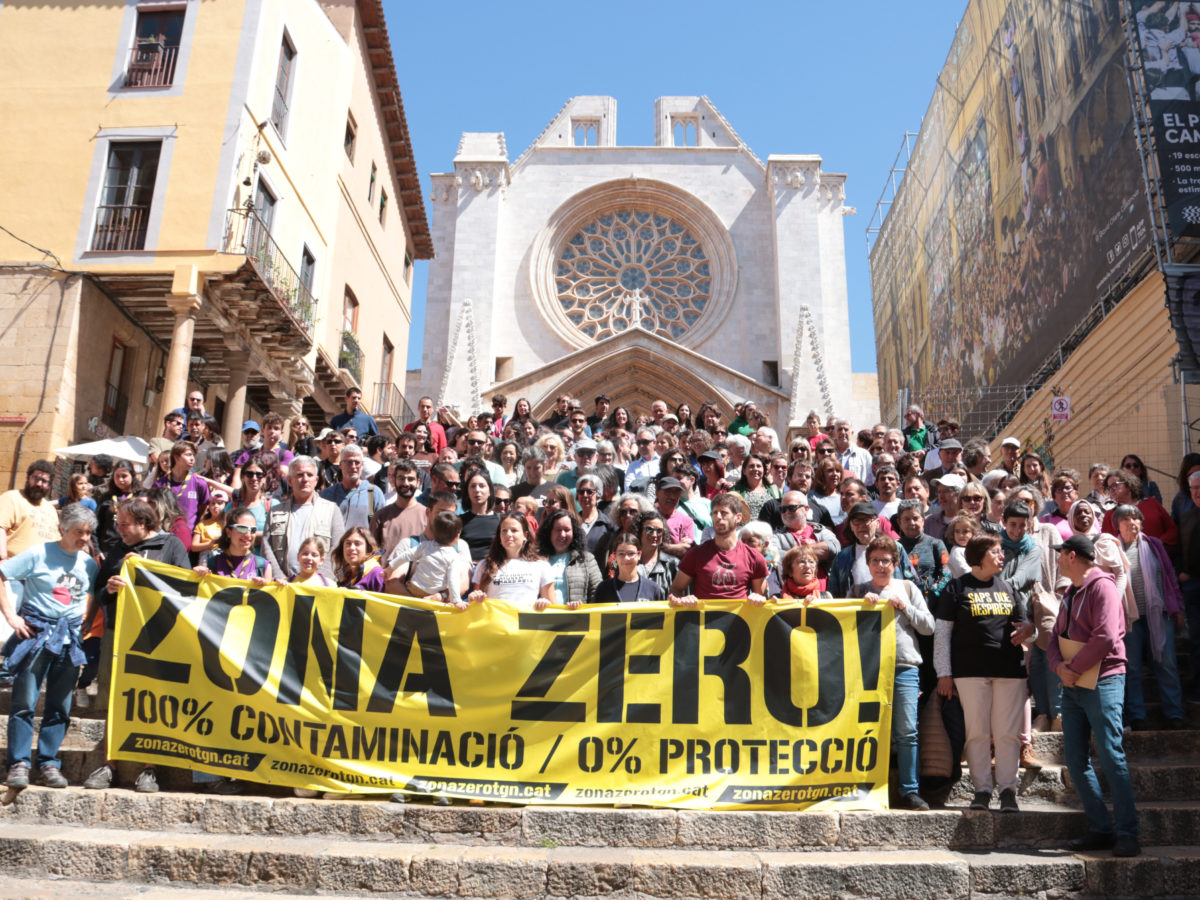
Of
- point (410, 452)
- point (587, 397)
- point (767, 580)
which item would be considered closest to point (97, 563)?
point (410, 452)

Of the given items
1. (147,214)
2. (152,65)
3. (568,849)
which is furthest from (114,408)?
(568,849)

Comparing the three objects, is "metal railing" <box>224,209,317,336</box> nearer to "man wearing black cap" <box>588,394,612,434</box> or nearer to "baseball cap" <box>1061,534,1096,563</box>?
"man wearing black cap" <box>588,394,612,434</box>

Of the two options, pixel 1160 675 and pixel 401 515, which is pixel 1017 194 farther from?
pixel 401 515

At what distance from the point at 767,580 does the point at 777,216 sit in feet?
77.4

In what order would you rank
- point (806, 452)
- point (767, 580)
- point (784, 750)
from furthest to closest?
point (806, 452) < point (767, 580) < point (784, 750)

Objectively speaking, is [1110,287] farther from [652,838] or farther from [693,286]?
[693,286]

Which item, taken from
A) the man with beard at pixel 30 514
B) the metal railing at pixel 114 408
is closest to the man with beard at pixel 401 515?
the man with beard at pixel 30 514

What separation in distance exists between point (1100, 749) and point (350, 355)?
18.2m

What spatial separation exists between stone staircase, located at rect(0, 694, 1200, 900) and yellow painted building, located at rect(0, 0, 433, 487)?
31.7ft

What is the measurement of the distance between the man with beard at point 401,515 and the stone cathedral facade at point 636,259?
58.9 ft

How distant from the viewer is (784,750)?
5480 mm

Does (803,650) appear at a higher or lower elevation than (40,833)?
higher

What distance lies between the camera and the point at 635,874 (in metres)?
4.80

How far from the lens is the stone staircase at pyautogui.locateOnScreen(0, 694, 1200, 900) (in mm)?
4801
